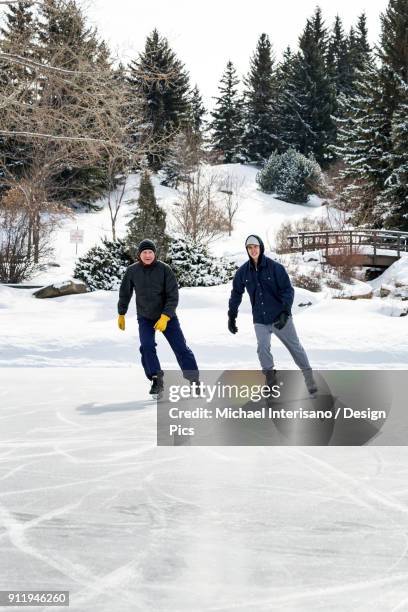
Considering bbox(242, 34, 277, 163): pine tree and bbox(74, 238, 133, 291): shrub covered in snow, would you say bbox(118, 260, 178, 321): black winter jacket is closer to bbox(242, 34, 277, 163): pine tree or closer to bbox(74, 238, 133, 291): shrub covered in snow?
bbox(74, 238, 133, 291): shrub covered in snow

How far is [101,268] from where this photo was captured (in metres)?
18.8

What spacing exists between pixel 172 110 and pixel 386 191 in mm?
24985

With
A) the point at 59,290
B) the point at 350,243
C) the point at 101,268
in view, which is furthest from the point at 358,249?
the point at 59,290

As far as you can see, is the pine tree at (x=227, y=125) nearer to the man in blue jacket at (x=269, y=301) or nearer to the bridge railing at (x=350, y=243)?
the bridge railing at (x=350, y=243)

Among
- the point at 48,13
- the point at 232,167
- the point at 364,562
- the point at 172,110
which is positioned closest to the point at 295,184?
the point at 232,167

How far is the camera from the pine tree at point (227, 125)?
186 ft

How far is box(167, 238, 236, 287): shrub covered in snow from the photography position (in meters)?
19.2

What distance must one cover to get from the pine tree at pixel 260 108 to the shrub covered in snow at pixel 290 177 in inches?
297

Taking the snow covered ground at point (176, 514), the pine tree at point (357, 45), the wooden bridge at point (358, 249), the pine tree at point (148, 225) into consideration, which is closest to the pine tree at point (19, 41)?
the pine tree at point (148, 225)

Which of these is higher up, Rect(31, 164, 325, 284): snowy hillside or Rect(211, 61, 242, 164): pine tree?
Rect(211, 61, 242, 164): pine tree

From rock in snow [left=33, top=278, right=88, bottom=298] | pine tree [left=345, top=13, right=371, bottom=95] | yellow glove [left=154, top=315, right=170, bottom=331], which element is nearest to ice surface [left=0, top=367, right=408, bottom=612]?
yellow glove [left=154, top=315, right=170, bottom=331]

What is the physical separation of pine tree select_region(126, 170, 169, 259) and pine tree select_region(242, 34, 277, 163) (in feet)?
116

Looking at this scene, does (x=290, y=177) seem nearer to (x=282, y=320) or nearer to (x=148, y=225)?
(x=148, y=225)

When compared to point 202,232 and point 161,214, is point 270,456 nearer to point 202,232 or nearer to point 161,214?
point 161,214
